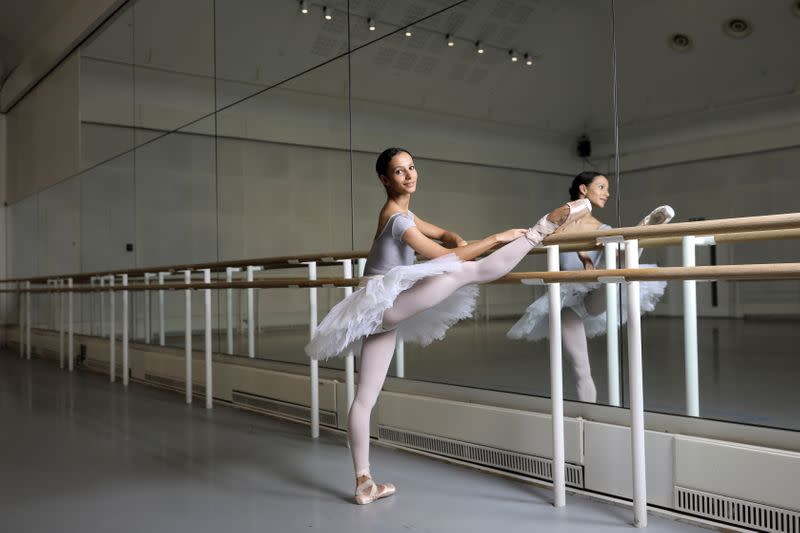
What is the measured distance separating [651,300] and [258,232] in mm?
3545

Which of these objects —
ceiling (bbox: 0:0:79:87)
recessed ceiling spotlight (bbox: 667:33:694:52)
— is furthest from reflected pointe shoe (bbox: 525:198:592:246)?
ceiling (bbox: 0:0:79:87)

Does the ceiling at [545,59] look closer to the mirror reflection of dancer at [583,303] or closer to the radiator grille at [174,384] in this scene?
the mirror reflection of dancer at [583,303]

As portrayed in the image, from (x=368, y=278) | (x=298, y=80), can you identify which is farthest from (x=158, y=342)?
(x=368, y=278)

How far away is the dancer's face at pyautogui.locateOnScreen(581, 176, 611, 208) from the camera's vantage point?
9.83ft

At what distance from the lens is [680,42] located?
9.15 feet

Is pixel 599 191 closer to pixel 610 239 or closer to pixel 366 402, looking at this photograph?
pixel 610 239

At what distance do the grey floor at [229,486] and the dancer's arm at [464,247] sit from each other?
98cm

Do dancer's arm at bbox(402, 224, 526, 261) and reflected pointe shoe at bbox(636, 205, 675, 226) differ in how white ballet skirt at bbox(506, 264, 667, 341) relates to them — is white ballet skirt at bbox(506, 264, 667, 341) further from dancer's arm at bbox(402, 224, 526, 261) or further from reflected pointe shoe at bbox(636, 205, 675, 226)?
dancer's arm at bbox(402, 224, 526, 261)

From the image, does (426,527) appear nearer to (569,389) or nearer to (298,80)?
(569,389)

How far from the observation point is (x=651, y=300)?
9.12 ft

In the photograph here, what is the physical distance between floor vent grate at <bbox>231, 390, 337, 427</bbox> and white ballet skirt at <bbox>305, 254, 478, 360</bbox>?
55.9 inches

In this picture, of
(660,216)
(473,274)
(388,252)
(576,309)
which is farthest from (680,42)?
(388,252)

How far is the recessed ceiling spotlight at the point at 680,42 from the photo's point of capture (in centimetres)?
277

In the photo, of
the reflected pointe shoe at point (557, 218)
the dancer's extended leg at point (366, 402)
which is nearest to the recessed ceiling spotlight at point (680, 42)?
the reflected pointe shoe at point (557, 218)
